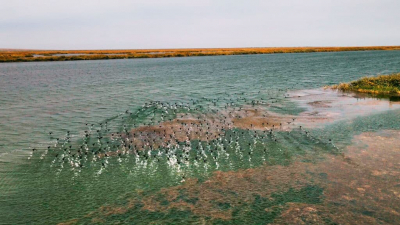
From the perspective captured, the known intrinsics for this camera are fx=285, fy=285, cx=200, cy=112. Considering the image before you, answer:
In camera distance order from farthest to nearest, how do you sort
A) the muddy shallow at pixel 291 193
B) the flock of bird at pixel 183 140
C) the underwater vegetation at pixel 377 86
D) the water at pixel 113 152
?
the underwater vegetation at pixel 377 86, the flock of bird at pixel 183 140, the water at pixel 113 152, the muddy shallow at pixel 291 193

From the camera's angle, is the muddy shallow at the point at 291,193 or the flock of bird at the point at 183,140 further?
the flock of bird at the point at 183,140

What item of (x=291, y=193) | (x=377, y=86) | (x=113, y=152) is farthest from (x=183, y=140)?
(x=377, y=86)

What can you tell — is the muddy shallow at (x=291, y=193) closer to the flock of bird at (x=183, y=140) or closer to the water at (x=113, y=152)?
the water at (x=113, y=152)

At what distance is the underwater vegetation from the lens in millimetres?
44816

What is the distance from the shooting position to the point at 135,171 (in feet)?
60.1

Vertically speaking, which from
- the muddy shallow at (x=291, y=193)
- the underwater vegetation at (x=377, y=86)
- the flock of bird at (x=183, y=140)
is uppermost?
the underwater vegetation at (x=377, y=86)

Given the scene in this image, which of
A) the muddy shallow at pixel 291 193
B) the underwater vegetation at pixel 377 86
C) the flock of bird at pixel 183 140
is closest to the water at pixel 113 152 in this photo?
the flock of bird at pixel 183 140

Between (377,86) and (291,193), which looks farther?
(377,86)

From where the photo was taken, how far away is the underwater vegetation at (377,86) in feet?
147

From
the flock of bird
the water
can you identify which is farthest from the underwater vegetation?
the flock of bird

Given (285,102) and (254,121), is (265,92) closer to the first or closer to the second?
(285,102)

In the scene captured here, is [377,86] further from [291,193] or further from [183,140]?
[291,193]

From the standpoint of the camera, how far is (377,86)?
46844 mm

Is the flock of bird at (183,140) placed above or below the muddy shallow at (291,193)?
above
